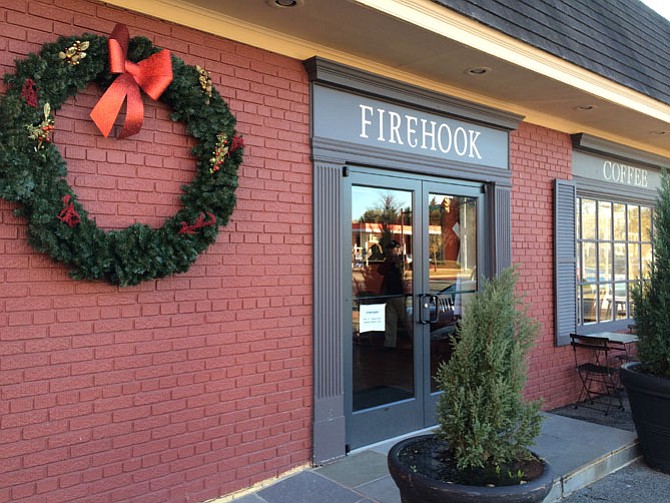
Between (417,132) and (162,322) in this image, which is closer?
(162,322)

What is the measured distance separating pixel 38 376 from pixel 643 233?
7.99m

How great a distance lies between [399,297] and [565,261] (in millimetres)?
2620

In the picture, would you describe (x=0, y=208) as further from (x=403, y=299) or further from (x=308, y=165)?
(x=403, y=299)

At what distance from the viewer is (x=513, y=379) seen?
2963mm

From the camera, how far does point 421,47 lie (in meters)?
4.20

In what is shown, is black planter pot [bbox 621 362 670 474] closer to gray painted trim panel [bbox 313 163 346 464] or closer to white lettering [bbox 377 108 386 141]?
gray painted trim panel [bbox 313 163 346 464]

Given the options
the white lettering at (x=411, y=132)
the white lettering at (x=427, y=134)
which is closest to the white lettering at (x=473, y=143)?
the white lettering at (x=427, y=134)

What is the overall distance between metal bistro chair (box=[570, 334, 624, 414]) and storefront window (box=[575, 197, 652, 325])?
44 cm

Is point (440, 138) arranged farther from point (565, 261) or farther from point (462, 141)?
point (565, 261)

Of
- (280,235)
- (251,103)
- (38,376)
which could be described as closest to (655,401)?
(280,235)

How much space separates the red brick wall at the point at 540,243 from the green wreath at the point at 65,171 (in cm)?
351

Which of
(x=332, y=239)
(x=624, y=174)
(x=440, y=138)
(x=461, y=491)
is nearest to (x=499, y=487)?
(x=461, y=491)

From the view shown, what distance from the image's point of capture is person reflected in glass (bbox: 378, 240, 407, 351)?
15.7ft

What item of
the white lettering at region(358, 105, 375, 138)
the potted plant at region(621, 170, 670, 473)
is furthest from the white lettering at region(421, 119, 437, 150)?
the potted plant at region(621, 170, 670, 473)
